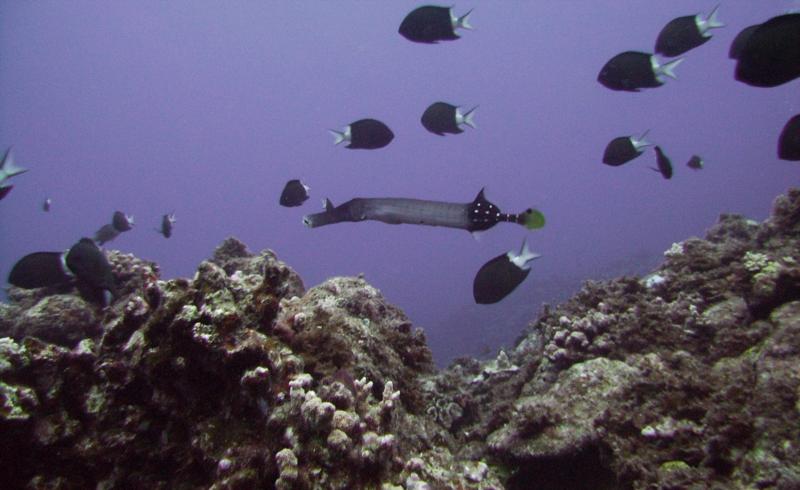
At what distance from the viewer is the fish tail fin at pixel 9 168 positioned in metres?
5.75

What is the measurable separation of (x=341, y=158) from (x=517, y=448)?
179m

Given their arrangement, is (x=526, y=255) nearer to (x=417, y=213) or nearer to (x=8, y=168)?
(x=417, y=213)

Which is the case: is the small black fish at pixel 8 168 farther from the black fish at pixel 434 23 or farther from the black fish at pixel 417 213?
the black fish at pixel 434 23

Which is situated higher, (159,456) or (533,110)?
(533,110)

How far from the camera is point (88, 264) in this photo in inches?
219

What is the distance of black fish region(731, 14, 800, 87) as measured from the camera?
12.7ft

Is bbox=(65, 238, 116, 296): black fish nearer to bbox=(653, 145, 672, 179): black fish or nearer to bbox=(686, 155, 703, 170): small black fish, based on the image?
bbox=(653, 145, 672, 179): black fish

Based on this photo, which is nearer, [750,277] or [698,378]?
[698,378]

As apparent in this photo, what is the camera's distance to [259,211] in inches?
7372

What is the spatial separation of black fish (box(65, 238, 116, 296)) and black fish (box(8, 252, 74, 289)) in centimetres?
38

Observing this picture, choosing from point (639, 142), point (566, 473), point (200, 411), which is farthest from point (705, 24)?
point (200, 411)

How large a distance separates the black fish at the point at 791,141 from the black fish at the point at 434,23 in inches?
159

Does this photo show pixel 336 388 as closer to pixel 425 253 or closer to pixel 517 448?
pixel 517 448

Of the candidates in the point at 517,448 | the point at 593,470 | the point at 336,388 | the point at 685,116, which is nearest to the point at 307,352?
the point at 336,388
